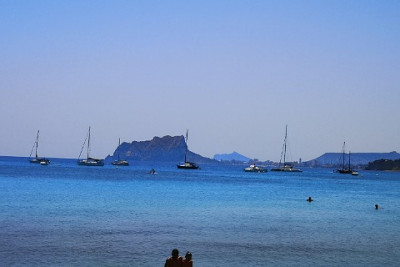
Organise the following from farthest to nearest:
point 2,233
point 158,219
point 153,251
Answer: point 158,219, point 2,233, point 153,251

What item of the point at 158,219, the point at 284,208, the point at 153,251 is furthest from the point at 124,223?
the point at 284,208

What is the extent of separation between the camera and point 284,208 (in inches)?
2827

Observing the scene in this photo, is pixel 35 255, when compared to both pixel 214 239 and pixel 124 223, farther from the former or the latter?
pixel 124 223

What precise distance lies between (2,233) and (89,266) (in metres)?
12.8

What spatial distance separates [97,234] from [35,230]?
4976 millimetres

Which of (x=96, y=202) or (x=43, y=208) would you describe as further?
(x=96, y=202)

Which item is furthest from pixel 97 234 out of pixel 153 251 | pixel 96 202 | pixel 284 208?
pixel 284 208

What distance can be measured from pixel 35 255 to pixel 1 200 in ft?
130

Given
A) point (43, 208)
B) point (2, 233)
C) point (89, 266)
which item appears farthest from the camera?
point (43, 208)

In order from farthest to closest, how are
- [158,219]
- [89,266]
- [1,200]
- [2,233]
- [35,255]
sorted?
[1,200] → [158,219] → [2,233] → [35,255] → [89,266]

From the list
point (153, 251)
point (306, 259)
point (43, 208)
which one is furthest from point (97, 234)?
point (43, 208)

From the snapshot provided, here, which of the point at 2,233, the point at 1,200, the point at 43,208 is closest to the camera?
the point at 2,233

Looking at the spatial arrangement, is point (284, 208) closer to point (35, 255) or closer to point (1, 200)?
point (1, 200)

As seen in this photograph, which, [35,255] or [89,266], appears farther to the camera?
[35,255]
